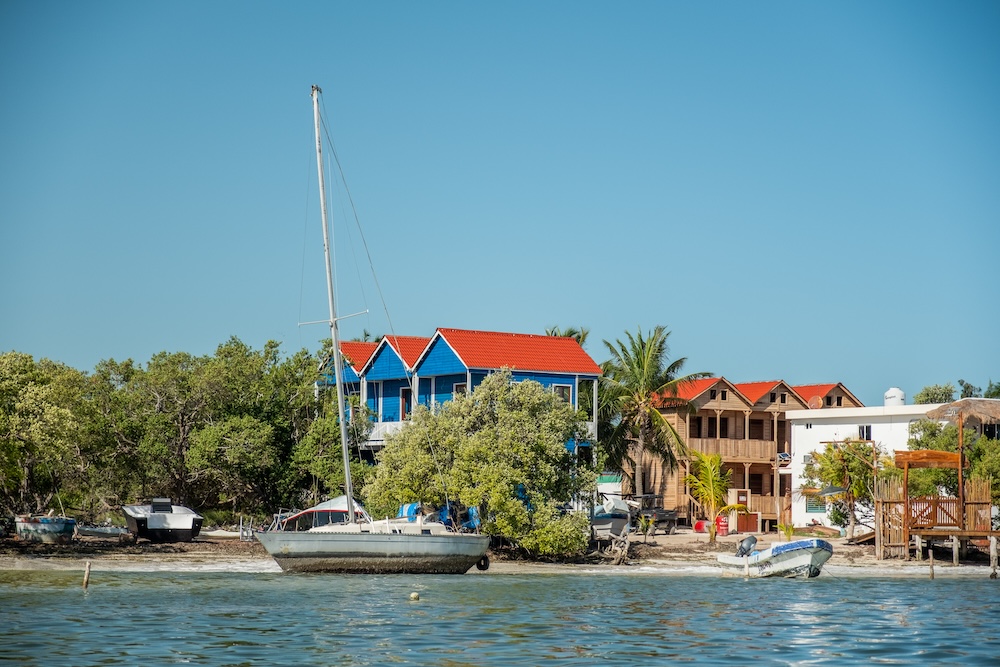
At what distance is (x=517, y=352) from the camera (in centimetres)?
5100

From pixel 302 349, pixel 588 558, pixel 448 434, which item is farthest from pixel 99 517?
pixel 588 558

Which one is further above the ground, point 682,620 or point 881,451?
point 881,451

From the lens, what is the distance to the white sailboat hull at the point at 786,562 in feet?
130

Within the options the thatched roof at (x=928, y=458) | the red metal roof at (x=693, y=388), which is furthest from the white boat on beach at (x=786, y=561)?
the red metal roof at (x=693, y=388)

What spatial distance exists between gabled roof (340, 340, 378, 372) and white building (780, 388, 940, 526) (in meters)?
20.3

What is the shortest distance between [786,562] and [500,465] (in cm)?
991

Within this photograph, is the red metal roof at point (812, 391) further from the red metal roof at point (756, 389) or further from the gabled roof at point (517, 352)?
the gabled roof at point (517, 352)

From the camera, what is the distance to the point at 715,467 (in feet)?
191

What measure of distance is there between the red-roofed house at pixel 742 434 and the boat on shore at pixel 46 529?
102 ft

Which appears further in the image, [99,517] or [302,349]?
[302,349]

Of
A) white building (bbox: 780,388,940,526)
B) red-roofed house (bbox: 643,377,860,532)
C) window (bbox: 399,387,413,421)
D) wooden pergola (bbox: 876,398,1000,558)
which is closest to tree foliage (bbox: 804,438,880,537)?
white building (bbox: 780,388,940,526)

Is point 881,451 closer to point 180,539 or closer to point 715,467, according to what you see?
point 715,467

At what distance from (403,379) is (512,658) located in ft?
108

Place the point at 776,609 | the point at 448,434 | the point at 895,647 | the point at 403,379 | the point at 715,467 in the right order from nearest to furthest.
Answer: the point at 895,647
the point at 776,609
the point at 448,434
the point at 403,379
the point at 715,467
